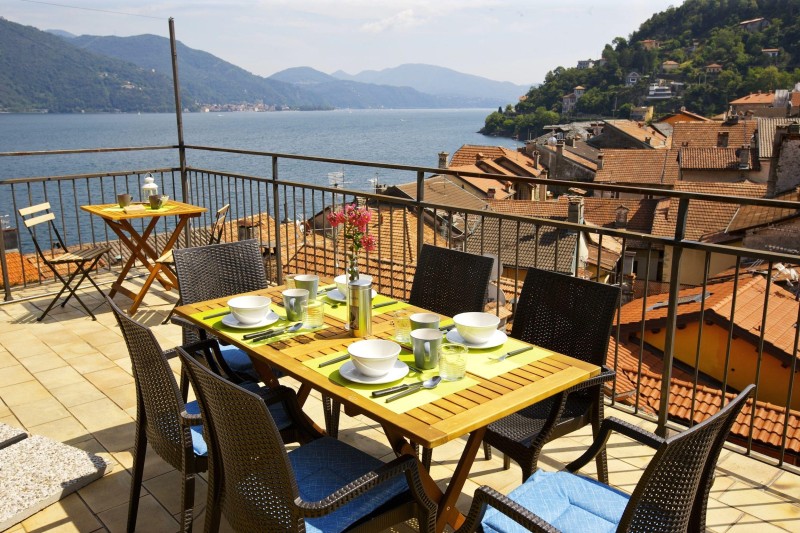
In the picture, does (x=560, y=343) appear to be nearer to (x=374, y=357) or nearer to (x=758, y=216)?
(x=374, y=357)

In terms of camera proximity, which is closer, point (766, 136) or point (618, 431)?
point (618, 431)

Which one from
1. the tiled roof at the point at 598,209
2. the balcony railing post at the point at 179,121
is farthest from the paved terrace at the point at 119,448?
the tiled roof at the point at 598,209

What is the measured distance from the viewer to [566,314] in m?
2.85

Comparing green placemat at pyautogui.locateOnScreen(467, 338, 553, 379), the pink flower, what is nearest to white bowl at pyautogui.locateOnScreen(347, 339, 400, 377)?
green placemat at pyautogui.locateOnScreen(467, 338, 553, 379)

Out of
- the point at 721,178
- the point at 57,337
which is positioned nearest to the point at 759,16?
the point at 721,178

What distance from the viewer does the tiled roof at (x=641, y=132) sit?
51531 mm

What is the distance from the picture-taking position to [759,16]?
81062mm

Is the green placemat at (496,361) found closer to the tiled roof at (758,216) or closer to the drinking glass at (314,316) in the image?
the drinking glass at (314,316)

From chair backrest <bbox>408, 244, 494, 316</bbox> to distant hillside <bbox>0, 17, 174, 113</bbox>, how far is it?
8091cm

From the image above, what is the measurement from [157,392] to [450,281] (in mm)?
1491

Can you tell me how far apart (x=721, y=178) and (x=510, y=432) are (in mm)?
41206

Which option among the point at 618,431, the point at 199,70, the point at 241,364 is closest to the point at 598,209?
the point at 241,364

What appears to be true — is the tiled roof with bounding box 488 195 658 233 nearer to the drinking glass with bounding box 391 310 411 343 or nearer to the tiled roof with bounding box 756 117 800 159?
the tiled roof with bounding box 756 117 800 159

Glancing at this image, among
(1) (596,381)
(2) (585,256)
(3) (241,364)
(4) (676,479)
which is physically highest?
(4) (676,479)
